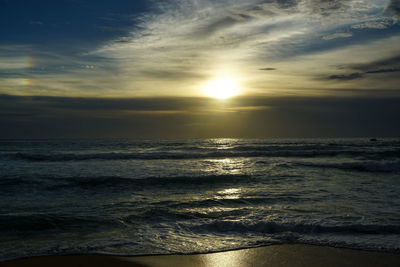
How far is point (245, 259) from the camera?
4852 mm

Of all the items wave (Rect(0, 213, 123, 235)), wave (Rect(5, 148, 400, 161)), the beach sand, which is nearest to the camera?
the beach sand

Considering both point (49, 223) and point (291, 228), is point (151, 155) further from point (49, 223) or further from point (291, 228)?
point (291, 228)

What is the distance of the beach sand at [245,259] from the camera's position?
4660 mm

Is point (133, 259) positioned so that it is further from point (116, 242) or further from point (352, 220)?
point (352, 220)

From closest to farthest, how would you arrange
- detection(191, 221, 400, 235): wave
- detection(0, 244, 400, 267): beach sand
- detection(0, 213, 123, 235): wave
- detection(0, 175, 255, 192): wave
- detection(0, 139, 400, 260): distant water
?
1. detection(0, 244, 400, 267): beach sand
2. detection(0, 139, 400, 260): distant water
3. detection(191, 221, 400, 235): wave
4. detection(0, 213, 123, 235): wave
5. detection(0, 175, 255, 192): wave

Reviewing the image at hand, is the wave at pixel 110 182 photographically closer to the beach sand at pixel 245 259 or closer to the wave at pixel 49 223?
the wave at pixel 49 223

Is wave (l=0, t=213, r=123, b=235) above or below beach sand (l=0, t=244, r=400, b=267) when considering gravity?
below

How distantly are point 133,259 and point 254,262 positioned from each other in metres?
1.92

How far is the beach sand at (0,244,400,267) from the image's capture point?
15.3 feet

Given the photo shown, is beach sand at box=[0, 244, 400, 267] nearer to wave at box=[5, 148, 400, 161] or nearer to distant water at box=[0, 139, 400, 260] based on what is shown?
distant water at box=[0, 139, 400, 260]

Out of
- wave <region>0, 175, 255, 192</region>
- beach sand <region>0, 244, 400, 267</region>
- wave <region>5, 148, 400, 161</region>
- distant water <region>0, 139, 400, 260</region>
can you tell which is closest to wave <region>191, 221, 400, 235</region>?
distant water <region>0, 139, 400, 260</region>

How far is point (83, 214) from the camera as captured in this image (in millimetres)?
7711

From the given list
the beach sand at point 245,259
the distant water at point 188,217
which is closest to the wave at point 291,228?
the distant water at point 188,217

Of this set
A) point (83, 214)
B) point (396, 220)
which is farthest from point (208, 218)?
point (396, 220)
